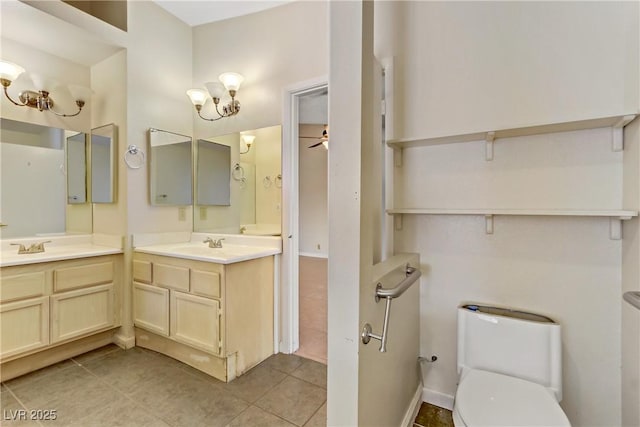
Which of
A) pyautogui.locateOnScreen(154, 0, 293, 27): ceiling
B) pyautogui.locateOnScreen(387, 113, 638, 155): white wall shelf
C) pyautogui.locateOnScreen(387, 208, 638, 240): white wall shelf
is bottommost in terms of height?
pyautogui.locateOnScreen(387, 208, 638, 240): white wall shelf

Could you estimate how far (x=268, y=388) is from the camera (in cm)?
181

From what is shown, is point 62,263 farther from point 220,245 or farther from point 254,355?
point 254,355

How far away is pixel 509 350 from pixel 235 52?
295 centimetres

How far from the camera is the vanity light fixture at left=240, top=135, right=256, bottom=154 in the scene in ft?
8.11

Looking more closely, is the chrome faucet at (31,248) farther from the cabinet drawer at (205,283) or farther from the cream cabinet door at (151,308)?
the cabinet drawer at (205,283)

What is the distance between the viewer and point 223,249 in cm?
238

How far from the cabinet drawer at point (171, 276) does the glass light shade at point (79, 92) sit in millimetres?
1646

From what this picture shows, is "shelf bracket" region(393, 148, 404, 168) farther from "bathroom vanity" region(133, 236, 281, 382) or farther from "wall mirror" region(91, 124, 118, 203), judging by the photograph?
"wall mirror" region(91, 124, 118, 203)

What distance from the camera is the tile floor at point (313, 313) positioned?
7.56 ft

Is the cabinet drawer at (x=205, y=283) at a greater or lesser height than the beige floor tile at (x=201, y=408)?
greater

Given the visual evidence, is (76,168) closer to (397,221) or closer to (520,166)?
(397,221)

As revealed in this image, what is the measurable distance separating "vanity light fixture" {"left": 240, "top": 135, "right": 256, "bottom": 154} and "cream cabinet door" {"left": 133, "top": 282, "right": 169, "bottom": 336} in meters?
1.31

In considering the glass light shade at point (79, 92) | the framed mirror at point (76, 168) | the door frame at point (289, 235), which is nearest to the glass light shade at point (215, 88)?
the door frame at point (289, 235)

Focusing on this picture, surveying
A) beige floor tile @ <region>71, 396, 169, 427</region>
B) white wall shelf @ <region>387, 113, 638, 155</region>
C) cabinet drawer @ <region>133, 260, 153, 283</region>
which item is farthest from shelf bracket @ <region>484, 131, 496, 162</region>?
cabinet drawer @ <region>133, 260, 153, 283</region>
